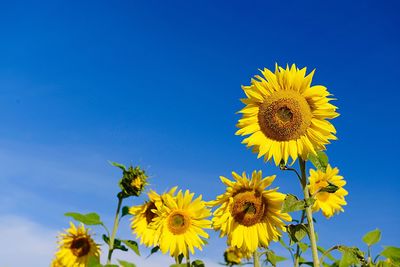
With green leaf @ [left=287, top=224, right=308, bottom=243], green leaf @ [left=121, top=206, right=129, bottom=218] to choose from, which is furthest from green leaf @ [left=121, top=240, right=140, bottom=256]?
green leaf @ [left=287, top=224, right=308, bottom=243]

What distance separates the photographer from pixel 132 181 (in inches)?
233

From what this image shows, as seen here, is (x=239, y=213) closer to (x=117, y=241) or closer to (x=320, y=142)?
(x=320, y=142)

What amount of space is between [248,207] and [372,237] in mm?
1338

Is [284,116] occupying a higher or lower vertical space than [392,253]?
higher

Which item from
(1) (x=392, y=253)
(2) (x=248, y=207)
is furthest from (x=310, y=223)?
(2) (x=248, y=207)

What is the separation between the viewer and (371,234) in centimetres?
465

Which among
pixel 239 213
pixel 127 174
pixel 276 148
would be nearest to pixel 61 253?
pixel 127 174

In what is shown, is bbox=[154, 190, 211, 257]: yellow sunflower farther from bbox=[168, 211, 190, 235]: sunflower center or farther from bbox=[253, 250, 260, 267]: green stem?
bbox=[253, 250, 260, 267]: green stem

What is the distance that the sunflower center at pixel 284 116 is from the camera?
16.5 ft

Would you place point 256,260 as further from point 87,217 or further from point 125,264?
point 87,217

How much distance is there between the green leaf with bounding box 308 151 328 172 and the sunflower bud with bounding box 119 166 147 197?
91.0 inches

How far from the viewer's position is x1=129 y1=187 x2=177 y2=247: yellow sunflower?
6.29 m

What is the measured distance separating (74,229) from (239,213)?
3.12 metres

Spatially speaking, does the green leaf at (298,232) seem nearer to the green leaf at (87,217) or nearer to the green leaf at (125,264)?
the green leaf at (125,264)
